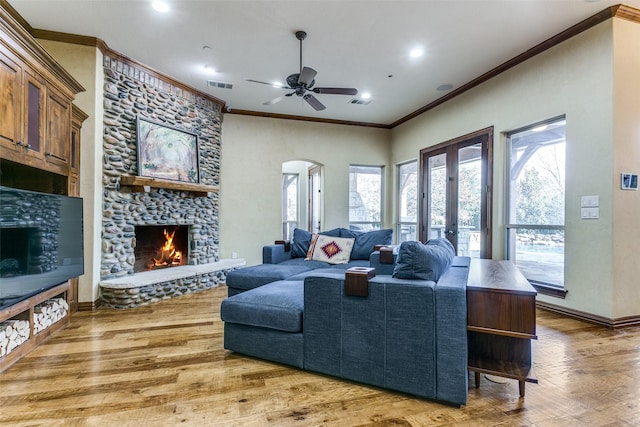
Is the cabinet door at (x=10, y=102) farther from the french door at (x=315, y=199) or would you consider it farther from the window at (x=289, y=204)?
the window at (x=289, y=204)

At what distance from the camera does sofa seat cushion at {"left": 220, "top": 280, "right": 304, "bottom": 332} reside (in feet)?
7.63

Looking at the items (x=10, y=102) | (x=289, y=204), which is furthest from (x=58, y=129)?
(x=289, y=204)

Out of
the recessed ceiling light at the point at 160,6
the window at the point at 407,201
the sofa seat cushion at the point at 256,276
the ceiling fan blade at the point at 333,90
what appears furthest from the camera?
the window at the point at 407,201

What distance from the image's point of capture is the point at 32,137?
8.49 feet

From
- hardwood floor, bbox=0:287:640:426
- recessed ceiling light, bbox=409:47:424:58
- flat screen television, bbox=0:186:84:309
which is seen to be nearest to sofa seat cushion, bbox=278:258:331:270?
hardwood floor, bbox=0:287:640:426

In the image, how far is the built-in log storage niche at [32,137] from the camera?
2307 millimetres

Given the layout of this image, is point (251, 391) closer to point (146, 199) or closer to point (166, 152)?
point (146, 199)

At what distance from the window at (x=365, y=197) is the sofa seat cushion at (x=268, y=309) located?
182 inches

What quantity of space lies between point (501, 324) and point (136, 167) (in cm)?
441

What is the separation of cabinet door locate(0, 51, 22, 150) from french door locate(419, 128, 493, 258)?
508cm

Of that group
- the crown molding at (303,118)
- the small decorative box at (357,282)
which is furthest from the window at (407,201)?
the small decorative box at (357,282)

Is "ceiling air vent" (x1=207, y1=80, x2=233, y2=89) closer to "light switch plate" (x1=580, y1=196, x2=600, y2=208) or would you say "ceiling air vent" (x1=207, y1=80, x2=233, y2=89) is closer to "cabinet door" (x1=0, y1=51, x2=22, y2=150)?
"cabinet door" (x1=0, y1=51, x2=22, y2=150)

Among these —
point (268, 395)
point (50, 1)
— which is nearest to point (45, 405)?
point (268, 395)

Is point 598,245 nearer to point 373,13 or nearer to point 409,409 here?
point 409,409
